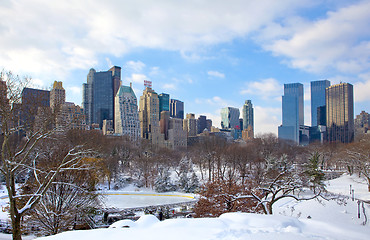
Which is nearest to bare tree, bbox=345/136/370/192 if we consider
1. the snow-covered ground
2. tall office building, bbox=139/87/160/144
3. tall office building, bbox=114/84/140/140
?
the snow-covered ground

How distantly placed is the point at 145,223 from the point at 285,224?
15.1 feet

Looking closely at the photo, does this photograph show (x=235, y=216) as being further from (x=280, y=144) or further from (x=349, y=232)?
(x=280, y=144)

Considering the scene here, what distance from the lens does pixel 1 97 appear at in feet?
35.9

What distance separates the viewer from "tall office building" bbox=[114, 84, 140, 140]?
152 m

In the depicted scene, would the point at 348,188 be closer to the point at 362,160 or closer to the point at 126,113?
the point at 362,160

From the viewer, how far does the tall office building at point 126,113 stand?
499 feet

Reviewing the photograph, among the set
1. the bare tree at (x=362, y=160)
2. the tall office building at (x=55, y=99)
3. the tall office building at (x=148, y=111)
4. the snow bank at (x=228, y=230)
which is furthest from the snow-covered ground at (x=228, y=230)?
the tall office building at (x=148, y=111)

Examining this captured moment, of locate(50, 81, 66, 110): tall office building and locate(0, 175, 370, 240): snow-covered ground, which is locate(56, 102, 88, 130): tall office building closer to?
locate(50, 81, 66, 110): tall office building

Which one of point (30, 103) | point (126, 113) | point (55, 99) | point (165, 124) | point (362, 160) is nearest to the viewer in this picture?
Answer: point (30, 103)

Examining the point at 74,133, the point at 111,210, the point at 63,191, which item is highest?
the point at 74,133

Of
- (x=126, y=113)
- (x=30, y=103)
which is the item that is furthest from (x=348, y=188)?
(x=126, y=113)

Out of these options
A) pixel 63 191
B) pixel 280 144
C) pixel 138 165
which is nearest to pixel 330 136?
Result: pixel 280 144

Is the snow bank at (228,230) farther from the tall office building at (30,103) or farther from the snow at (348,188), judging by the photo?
the snow at (348,188)

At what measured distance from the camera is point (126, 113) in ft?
505
